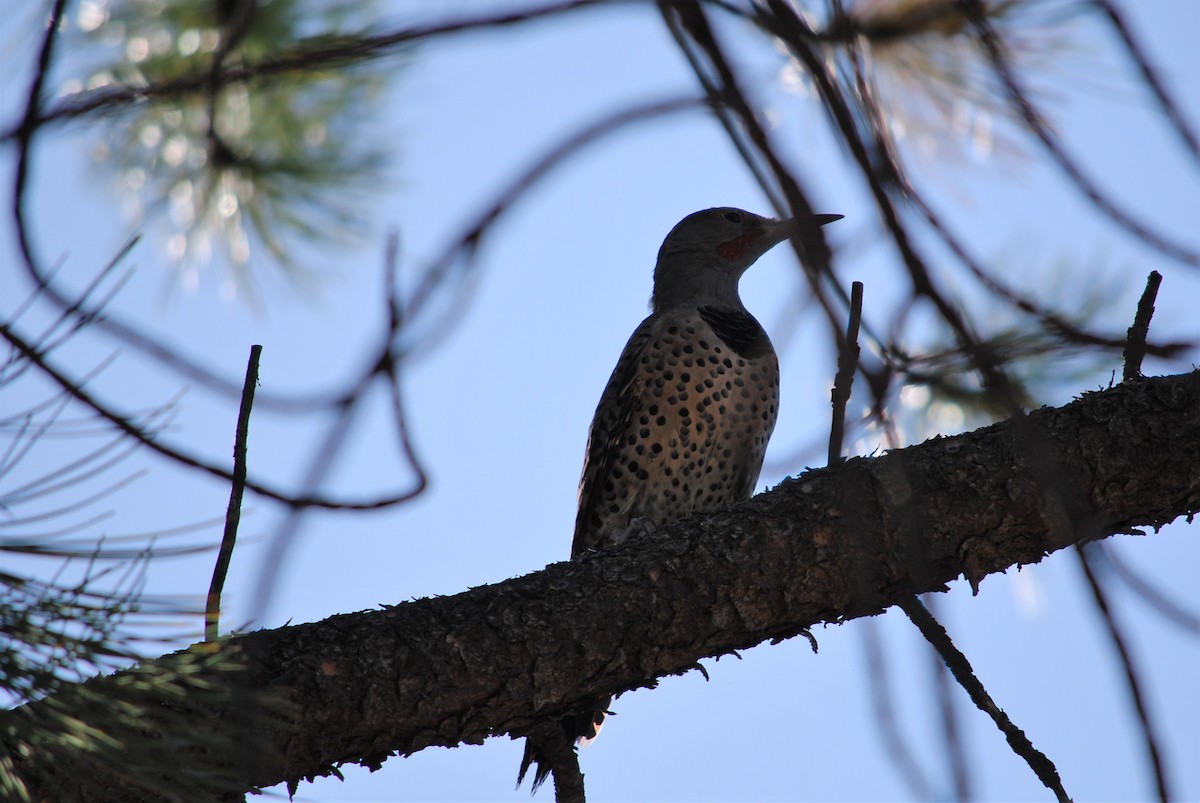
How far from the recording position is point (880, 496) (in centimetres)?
368

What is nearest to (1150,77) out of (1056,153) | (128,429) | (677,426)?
(1056,153)

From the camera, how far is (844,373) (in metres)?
1.82

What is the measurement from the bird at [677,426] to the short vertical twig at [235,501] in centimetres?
286

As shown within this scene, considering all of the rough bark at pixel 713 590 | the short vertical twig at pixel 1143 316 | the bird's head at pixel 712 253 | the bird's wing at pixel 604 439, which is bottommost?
the rough bark at pixel 713 590

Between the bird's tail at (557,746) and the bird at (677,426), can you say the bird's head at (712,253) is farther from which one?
the bird's tail at (557,746)

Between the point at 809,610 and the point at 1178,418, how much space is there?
1.30 meters

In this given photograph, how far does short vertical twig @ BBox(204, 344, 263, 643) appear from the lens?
2.21 meters

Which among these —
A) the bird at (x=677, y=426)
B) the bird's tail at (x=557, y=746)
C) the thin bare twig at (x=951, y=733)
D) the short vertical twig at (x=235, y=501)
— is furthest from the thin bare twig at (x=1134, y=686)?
the bird at (x=677, y=426)

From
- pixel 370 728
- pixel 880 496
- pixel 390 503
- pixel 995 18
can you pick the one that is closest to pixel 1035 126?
pixel 390 503

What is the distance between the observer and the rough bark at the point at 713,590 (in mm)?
3527

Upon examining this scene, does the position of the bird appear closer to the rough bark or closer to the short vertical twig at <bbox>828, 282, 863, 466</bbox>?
the rough bark

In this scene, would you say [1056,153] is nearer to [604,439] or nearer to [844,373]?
[844,373]

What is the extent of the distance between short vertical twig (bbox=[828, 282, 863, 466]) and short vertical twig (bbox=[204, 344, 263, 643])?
3.55 feet

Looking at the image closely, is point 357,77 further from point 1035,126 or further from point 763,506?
point 1035,126
